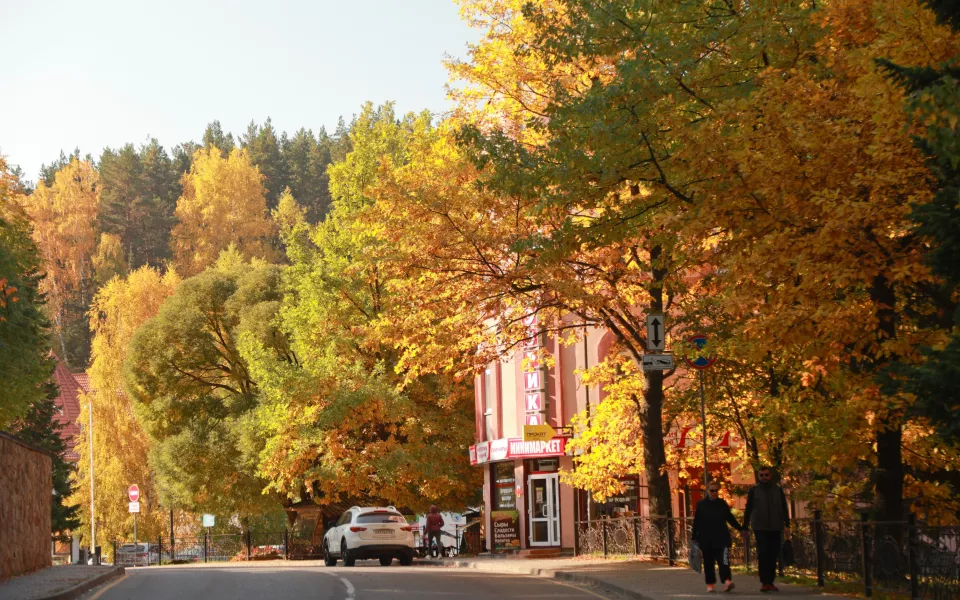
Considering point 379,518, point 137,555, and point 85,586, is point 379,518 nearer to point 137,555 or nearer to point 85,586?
point 85,586

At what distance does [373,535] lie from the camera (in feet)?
111

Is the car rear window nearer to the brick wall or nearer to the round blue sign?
the brick wall

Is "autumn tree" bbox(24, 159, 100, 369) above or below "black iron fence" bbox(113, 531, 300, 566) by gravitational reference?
above

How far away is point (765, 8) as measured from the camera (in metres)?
18.2

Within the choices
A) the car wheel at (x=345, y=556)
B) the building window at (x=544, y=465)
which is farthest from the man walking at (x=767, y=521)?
the building window at (x=544, y=465)

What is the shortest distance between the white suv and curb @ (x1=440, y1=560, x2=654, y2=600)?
1726 millimetres

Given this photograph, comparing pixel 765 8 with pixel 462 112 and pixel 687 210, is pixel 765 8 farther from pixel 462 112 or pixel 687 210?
pixel 462 112

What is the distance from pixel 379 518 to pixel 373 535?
489mm

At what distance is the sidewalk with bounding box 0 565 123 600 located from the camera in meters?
18.8

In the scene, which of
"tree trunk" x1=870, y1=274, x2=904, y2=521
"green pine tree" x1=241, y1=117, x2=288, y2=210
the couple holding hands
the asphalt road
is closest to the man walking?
the couple holding hands

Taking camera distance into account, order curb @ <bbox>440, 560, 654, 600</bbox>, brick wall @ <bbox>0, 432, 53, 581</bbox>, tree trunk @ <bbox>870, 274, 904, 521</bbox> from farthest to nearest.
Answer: brick wall @ <bbox>0, 432, 53, 581</bbox> → curb @ <bbox>440, 560, 654, 600</bbox> → tree trunk @ <bbox>870, 274, 904, 521</bbox>

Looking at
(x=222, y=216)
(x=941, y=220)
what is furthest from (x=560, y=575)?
(x=222, y=216)

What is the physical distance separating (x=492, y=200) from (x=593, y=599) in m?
8.62

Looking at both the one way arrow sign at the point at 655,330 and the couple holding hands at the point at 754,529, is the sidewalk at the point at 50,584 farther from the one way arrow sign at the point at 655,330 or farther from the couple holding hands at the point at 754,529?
the one way arrow sign at the point at 655,330
